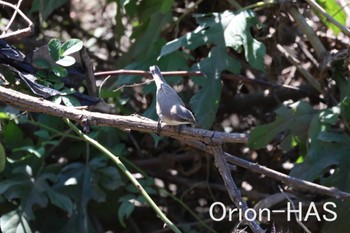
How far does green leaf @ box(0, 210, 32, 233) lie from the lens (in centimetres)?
226

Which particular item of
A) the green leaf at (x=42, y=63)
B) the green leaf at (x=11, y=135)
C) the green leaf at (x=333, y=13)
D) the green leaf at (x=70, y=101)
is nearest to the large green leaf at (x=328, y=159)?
the green leaf at (x=333, y=13)

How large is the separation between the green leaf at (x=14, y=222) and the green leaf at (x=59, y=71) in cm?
60

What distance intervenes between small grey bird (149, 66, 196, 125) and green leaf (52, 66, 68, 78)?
31cm

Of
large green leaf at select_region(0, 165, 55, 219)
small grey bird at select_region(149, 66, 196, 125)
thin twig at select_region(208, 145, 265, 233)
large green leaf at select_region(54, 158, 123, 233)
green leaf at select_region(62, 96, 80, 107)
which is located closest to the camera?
thin twig at select_region(208, 145, 265, 233)

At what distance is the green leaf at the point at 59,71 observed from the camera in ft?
6.46

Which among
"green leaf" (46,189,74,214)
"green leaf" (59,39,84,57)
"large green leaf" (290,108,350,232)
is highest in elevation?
"green leaf" (59,39,84,57)

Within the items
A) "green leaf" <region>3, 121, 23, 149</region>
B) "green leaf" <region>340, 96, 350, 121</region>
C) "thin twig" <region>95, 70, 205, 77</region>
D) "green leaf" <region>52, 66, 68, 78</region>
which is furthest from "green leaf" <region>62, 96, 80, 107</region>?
Answer: "green leaf" <region>340, 96, 350, 121</region>

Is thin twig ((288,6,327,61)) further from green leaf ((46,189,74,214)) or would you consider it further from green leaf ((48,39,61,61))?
green leaf ((46,189,74,214))

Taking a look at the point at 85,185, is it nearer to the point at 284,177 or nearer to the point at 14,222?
the point at 14,222

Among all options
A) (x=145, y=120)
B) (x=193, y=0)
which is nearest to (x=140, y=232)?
(x=193, y=0)

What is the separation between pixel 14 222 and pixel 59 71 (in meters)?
0.62

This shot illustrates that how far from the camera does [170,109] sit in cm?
168

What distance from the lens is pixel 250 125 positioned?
289 centimetres

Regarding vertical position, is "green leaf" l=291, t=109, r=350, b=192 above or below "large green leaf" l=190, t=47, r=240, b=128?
below
